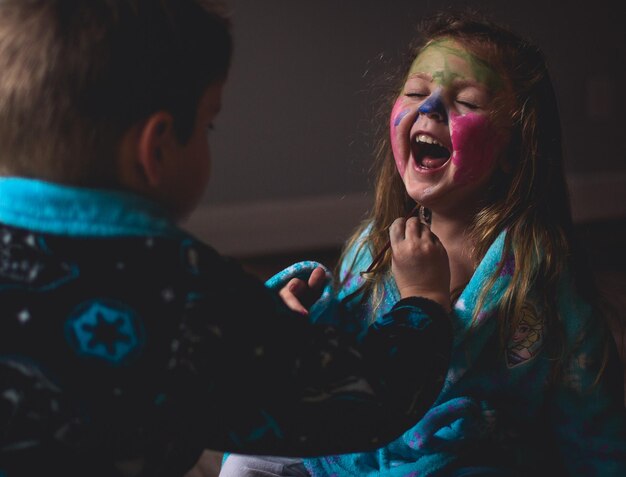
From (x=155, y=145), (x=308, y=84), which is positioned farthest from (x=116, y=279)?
(x=308, y=84)

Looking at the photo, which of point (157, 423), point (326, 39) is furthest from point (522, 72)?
point (326, 39)

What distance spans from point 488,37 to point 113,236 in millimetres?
599

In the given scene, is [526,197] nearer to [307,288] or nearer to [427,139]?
[427,139]

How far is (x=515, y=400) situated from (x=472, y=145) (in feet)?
1.02

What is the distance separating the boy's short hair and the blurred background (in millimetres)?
2222

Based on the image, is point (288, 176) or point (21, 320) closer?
point (21, 320)

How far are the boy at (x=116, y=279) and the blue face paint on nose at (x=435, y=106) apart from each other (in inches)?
15.3

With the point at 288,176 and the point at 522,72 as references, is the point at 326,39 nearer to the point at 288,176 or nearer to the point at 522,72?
the point at 288,176

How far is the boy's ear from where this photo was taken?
31.6 inches

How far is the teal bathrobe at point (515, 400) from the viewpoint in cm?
108

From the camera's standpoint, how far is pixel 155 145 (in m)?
0.81

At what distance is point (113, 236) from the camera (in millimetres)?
795

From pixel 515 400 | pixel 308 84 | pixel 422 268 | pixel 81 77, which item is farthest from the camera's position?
pixel 308 84

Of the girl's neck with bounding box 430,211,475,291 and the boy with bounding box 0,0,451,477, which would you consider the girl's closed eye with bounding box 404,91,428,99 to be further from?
the boy with bounding box 0,0,451,477
